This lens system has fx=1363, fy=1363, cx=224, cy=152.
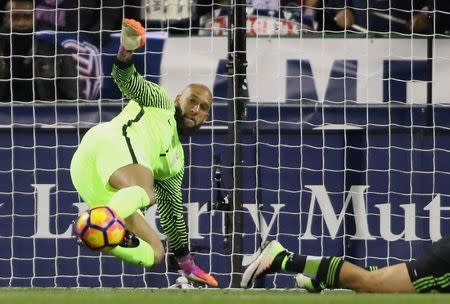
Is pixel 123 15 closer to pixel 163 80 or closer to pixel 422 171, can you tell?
pixel 163 80

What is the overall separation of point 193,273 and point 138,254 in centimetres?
213

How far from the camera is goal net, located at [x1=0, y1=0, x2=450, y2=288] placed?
12.1 meters

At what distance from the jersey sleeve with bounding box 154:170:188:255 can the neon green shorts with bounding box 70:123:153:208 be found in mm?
934

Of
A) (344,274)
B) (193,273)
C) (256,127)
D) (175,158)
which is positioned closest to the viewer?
(344,274)

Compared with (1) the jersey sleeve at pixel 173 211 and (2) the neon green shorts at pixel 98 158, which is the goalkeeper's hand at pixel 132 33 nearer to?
(2) the neon green shorts at pixel 98 158

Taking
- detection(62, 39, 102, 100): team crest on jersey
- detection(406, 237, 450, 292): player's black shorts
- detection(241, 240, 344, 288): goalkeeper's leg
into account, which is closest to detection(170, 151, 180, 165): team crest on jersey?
detection(62, 39, 102, 100): team crest on jersey

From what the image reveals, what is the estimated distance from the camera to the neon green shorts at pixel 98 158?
1027 cm

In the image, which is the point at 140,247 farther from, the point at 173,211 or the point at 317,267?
the point at 173,211

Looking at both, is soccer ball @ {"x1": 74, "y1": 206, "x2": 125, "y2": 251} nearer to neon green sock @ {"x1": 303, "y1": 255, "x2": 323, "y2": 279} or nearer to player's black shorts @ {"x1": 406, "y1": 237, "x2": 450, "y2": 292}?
neon green sock @ {"x1": 303, "y1": 255, "x2": 323, "y2": 279}

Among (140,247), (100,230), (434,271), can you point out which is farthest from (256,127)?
(434,271)

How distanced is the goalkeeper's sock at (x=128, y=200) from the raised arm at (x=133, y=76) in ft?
4.15

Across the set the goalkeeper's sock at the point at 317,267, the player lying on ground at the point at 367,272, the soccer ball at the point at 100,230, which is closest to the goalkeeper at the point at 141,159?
the soccer ball at the point at 100,230

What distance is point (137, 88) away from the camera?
35.2ft

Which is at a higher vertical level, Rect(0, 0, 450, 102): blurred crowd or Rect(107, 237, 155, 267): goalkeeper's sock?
Rect(0, 0, 450, 102): blurred crowd
